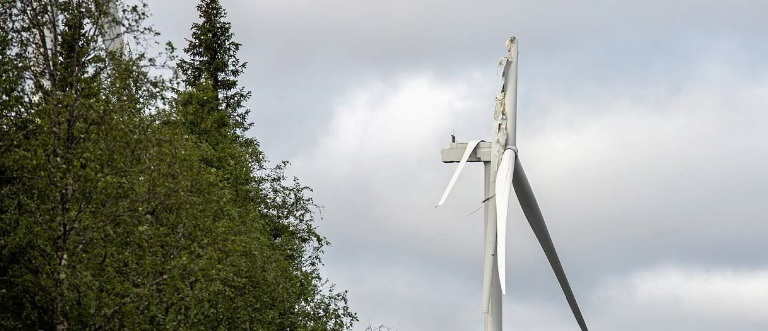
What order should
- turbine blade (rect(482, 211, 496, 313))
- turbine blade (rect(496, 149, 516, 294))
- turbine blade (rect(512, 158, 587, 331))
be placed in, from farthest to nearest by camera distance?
turbine blade (rect(512, 158, 587, 331)) → turbine blade (rect(482, 211, 496, 313)) → turbine blade (rect(496, 149, 516, 294))

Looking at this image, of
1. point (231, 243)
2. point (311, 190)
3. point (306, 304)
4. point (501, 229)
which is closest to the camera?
point (501, 229)

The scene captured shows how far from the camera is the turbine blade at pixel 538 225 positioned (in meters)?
49.2

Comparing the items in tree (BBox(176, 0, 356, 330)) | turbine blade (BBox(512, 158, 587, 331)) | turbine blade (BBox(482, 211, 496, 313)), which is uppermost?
tree (BBox(176, 0, 356, 330))

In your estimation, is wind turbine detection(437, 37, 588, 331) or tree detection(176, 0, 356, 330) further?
tree detection(176, 0, 356, 330)

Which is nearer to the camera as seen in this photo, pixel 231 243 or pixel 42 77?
pixel 42 77

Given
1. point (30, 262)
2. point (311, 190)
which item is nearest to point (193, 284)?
point (30, 262)

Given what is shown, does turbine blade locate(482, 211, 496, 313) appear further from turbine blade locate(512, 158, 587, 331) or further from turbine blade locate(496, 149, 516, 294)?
turbine blade locate(512, 158, 587, 331)

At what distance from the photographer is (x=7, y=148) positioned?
1756 inches

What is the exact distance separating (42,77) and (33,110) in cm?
170

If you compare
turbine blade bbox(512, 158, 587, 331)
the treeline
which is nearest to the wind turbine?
turbine blade bbox(512, 158, 587, 331)

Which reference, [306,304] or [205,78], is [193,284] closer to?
[306,304]

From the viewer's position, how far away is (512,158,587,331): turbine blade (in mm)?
49250

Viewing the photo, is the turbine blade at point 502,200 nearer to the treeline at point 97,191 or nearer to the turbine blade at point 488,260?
the turbine blade at point 488,260

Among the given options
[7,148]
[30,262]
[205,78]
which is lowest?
[30,262]
